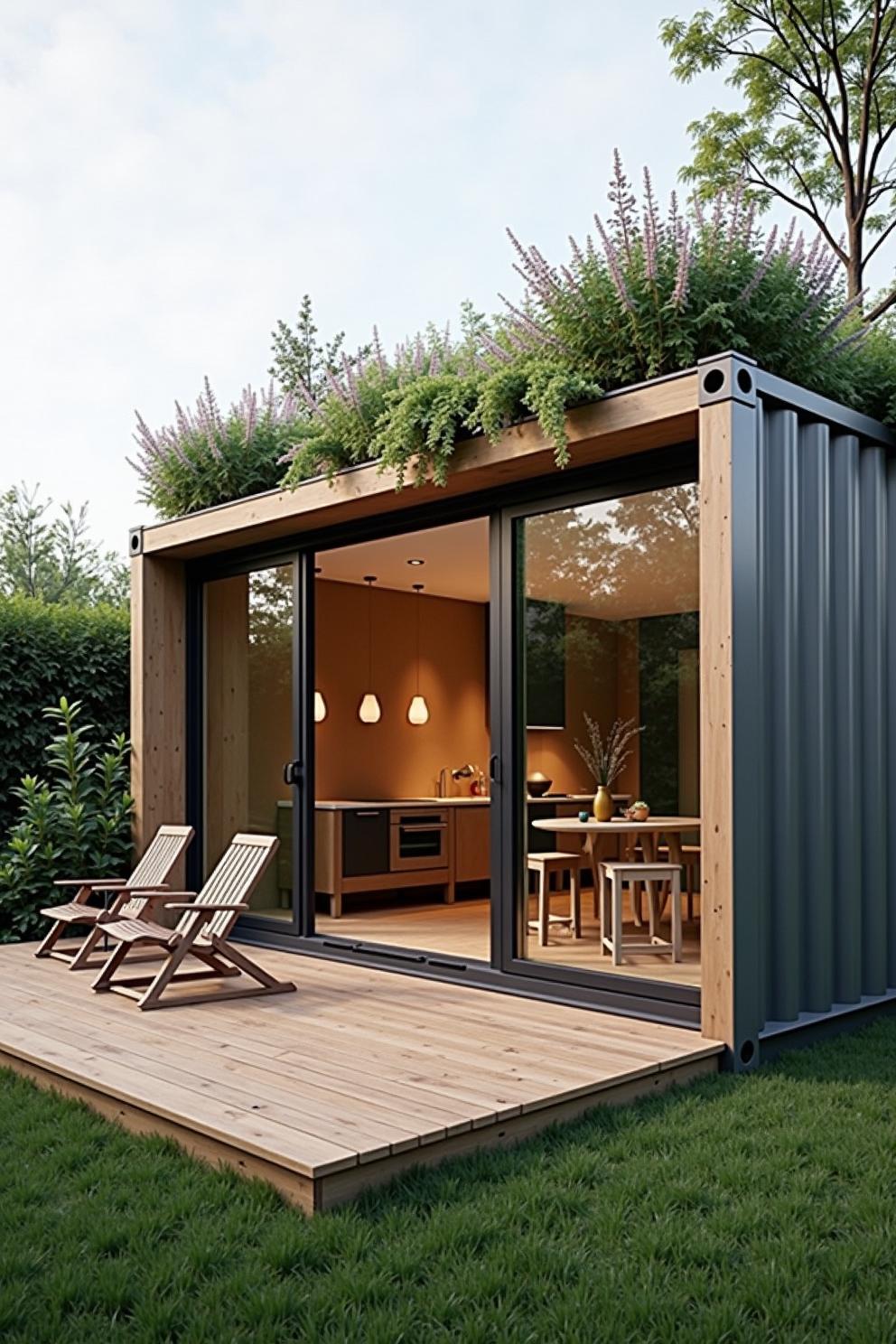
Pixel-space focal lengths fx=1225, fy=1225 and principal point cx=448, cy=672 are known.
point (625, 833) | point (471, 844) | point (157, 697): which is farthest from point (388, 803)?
point (625, 833)

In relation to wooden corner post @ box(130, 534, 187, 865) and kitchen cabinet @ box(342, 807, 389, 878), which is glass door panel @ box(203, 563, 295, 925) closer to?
wooden corner post @ box(130, 534, 187, 865)

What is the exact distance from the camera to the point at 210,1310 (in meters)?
2.86

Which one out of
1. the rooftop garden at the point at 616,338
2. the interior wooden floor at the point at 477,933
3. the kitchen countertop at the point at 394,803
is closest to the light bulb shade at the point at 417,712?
the kitchen countertop at the point at 394,803

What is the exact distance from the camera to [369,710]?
10.9 m

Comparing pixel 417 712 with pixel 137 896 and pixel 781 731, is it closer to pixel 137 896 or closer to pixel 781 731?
pixel 137 896

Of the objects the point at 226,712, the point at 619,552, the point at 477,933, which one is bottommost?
the point at 477,933

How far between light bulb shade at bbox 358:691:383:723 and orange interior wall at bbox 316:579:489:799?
0.22ft

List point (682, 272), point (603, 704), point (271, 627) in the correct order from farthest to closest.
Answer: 1. point (271, 627)
2. point (603, 704)
3. point (682, 272)

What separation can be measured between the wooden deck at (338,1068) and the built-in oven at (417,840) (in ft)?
11.4

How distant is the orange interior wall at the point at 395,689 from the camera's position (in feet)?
35.3

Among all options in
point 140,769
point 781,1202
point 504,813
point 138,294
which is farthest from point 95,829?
point 138,294

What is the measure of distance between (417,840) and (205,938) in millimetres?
4145

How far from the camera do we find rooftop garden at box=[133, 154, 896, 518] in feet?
17.7

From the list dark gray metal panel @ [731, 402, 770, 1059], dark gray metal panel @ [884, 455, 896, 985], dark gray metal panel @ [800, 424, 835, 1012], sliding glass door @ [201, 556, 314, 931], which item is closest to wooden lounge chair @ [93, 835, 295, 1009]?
sliding glass door @ [201, 556, 314, 931]
